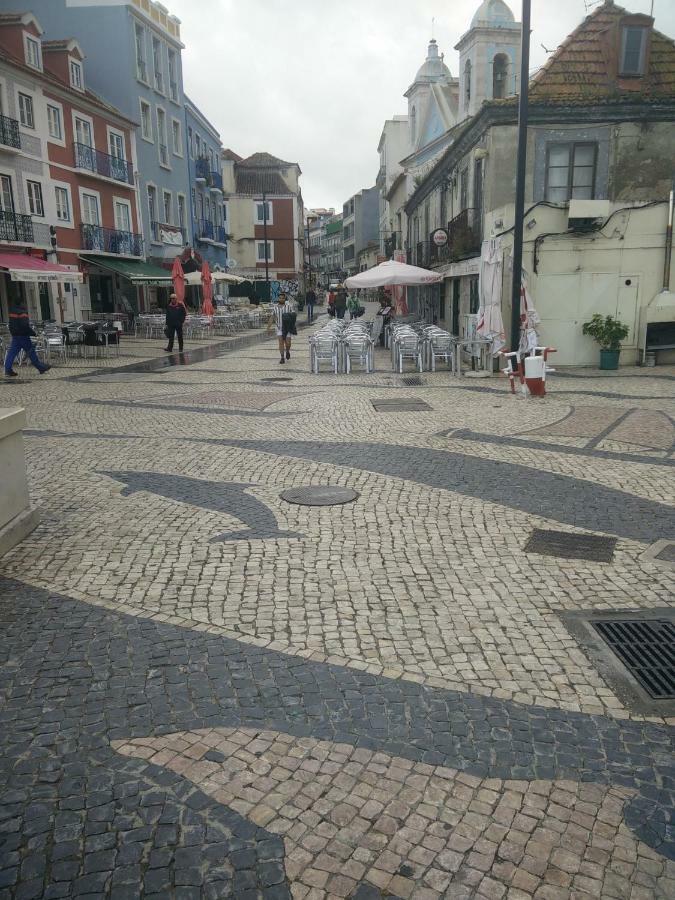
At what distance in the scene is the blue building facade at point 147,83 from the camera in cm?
3266

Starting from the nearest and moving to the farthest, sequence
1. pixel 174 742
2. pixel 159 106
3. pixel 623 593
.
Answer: pixel 174 742 < pixel 623 593 < pixel 159 106

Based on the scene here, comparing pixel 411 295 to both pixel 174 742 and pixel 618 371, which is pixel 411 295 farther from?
pixel 174 742

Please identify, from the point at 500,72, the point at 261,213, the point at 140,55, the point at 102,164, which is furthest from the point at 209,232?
the point at 500,72

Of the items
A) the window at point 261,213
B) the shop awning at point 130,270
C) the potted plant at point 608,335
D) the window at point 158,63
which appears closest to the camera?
the potted plant at point 608,335

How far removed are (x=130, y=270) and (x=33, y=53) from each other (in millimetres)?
8510

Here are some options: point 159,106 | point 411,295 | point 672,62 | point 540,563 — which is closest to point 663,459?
point 540,563

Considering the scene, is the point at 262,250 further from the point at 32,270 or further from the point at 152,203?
the point at 32,270

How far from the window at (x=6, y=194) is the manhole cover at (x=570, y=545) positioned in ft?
76.3

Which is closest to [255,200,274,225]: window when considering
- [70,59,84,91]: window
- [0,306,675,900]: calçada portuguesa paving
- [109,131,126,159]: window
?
[109,131,126,159]: window

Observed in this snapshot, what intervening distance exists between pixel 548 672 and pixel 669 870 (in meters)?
1.24

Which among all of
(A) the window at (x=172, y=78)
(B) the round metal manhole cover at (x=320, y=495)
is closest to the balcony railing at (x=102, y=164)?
(A) the window at (x=172, y=78)

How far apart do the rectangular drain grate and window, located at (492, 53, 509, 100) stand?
85.8 ft

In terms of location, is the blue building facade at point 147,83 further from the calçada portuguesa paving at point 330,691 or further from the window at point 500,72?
the calçada portuguesa paving at point 330,691

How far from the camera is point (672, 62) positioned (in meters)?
17.3
